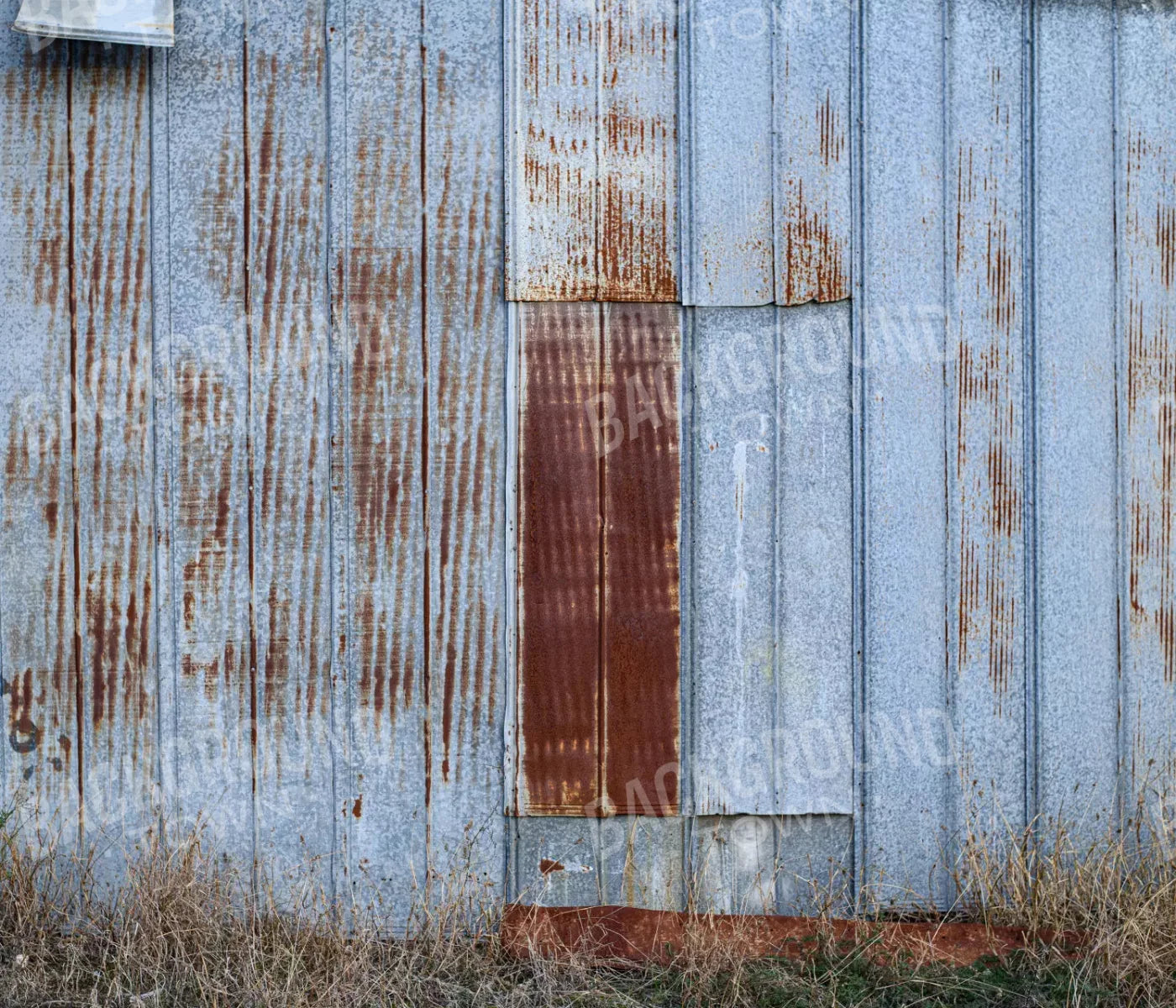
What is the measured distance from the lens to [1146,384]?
2.90 m

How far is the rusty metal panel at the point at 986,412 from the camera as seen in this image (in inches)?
112

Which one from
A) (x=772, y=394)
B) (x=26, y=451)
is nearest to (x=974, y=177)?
(x=772, y=394)

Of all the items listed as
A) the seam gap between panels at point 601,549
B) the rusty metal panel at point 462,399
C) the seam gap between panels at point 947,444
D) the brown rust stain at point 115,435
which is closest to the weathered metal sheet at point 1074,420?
the seam gap between panels at point 947,444

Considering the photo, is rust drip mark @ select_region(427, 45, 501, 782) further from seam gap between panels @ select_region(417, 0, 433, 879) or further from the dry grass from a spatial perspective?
the dry grass

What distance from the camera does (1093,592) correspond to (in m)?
2.88

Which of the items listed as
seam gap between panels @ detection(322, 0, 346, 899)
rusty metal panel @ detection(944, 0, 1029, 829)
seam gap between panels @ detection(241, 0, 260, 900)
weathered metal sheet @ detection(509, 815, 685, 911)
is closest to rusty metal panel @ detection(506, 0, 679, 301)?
seam gap between panels @ detection(322, 0, 346, 899)

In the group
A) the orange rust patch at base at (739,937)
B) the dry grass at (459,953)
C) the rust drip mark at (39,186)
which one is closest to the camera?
the dry grass at (459,953)

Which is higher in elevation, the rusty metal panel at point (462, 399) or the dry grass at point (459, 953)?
the rusty metal panel at point (462, 399)

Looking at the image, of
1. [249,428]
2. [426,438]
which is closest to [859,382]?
[426,438]

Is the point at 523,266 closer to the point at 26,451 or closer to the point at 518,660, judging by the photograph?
the point at 518,660

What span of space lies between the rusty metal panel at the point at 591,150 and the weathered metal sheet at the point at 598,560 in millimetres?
108

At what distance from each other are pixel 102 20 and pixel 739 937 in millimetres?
2928

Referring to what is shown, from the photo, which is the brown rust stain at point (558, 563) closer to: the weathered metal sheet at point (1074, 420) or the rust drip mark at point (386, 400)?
the rust drip mark at point (386, 400)

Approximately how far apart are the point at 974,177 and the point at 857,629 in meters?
1.34
